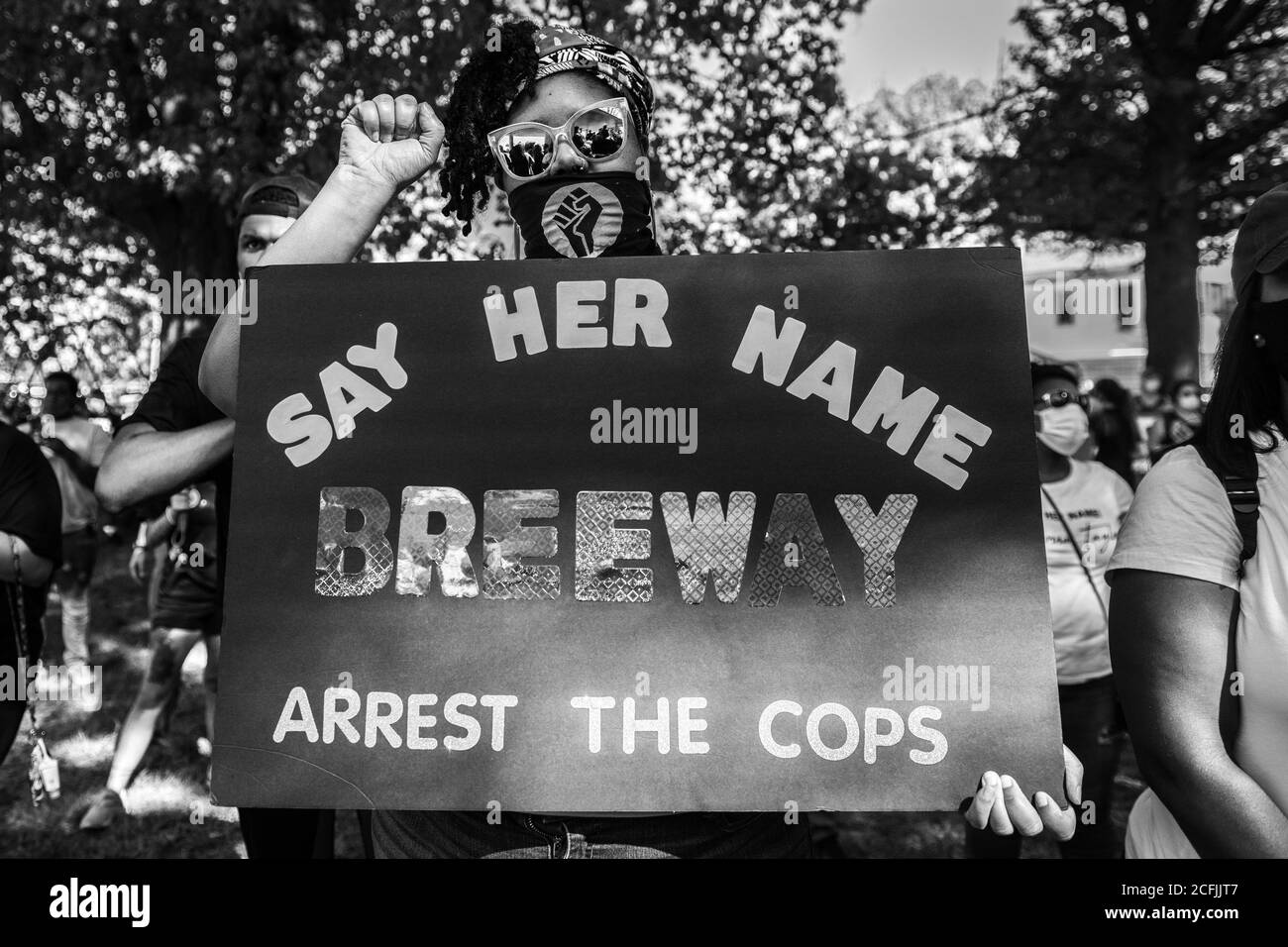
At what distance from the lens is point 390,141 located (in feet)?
5.55

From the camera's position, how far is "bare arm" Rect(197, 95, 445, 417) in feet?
5.25

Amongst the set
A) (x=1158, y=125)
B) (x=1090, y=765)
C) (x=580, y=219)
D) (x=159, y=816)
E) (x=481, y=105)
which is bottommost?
(x=159, y=816)

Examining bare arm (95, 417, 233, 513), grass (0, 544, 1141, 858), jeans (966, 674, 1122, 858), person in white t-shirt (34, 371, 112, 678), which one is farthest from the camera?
person in white t-shirt (34, 371, 112, 678)

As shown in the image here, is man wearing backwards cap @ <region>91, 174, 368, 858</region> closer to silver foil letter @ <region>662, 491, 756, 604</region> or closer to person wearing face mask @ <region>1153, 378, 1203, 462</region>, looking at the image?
silver foil letter @ <region>662, 491, 756, 604</region>

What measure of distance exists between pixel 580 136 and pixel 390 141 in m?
0.35

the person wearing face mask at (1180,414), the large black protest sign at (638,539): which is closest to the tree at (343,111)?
the person wearing face mask at (1180,414)

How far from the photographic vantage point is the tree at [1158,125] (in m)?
10.7

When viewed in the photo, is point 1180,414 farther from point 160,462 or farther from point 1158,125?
point 160,462

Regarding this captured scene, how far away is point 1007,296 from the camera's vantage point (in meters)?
1.49

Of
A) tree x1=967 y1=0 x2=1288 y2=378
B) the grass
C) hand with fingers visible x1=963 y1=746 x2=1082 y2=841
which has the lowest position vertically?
the grass

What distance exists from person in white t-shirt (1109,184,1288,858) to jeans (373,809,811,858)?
0.62 meters

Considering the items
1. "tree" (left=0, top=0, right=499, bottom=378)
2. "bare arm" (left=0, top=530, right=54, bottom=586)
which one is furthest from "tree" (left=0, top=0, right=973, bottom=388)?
"bare arm" (left=0, top=530, right=54, bottom=586)

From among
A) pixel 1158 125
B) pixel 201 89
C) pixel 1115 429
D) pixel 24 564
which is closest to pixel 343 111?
pixel 201 89

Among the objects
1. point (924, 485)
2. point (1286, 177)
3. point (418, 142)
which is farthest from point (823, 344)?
point (1286, 177)
